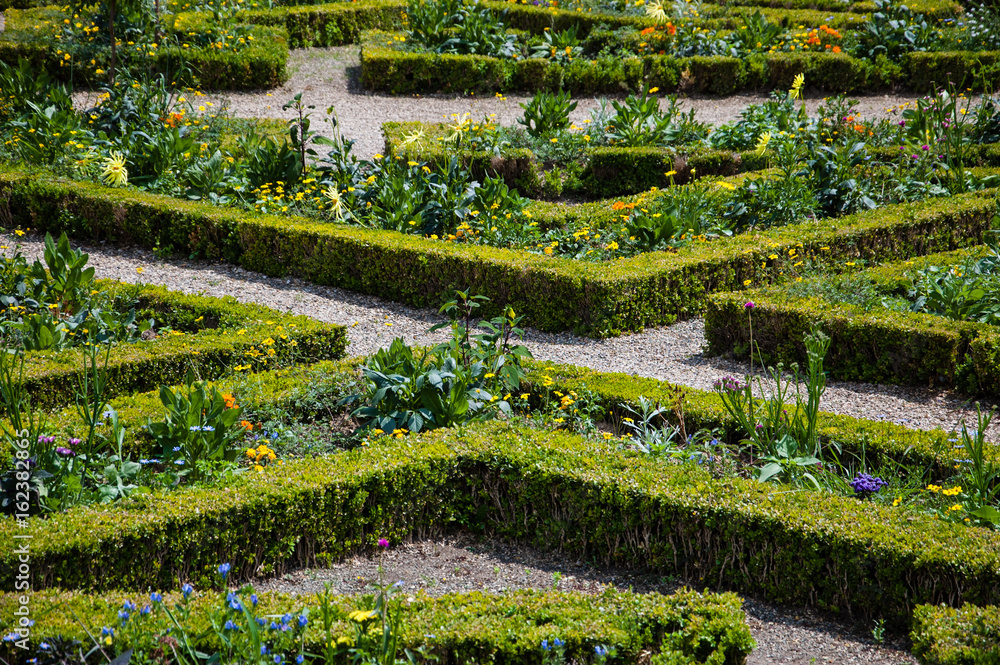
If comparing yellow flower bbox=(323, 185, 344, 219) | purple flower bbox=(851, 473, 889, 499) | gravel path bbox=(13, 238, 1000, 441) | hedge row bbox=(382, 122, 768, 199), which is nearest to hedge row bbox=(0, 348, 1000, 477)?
purple flower bbox=(851, 473, 889, 499)

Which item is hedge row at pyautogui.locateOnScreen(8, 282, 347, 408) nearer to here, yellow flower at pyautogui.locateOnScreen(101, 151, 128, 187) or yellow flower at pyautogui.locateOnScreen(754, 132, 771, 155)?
yellow flower at pyautogui.locateOnScreen(101, 151, 128, 187)

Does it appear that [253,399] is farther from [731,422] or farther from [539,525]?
[731,422]

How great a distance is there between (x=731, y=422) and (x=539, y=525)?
4.07 ft

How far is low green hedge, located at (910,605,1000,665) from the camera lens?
3176 millimetres

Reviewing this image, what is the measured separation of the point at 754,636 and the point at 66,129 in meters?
8.99

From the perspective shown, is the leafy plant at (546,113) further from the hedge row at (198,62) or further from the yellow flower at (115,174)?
the hedge row at (198,62)

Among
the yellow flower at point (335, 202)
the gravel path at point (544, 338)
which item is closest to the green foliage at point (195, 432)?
the gravel path at point (544, 338)

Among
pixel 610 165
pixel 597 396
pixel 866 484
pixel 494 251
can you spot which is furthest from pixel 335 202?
pixel 866 484

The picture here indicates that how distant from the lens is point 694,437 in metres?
4.81

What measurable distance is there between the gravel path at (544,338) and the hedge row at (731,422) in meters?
0.74

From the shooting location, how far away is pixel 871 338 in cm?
608

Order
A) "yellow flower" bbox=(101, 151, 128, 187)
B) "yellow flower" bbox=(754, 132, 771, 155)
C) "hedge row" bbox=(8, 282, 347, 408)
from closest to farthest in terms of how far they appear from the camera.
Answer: "hedge row" bbox=(8, 282, 347, 408) < "yellow flower" bbox=(101, 151, 128, 187) < "yellow flower" bbox=(754, 132, 771, 155)

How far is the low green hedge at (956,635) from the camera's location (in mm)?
3176

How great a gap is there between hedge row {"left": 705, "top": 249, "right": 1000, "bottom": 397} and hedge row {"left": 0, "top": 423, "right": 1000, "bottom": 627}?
1848 mm
